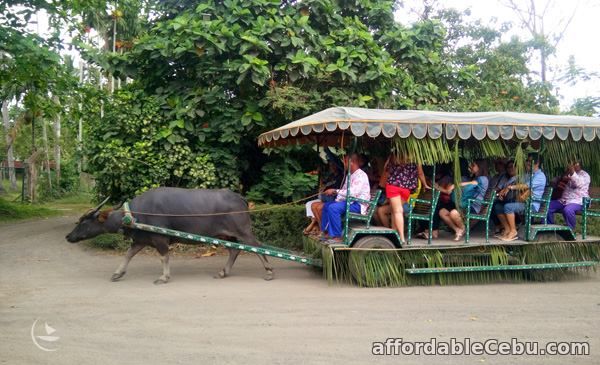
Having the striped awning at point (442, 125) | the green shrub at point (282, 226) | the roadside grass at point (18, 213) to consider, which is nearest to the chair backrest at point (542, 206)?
the striped awning at point (442, 125)

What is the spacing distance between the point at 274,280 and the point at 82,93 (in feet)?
23.6

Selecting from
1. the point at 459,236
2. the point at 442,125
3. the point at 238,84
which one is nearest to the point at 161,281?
the point at 238,84

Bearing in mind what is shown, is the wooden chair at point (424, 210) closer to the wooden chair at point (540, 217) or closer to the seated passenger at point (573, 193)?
the wooden chair at point (540, 217)

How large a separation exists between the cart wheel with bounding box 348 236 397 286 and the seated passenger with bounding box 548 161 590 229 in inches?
116

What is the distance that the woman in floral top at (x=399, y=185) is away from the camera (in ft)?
24.6

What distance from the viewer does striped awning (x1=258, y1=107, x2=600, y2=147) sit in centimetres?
683

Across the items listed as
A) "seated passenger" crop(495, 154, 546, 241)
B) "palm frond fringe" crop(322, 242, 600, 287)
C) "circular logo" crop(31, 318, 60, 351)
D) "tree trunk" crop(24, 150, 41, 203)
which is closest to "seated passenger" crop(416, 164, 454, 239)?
"palm frond fringe" crop(322, 242, 600, 287)

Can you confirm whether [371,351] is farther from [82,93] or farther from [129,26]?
[129,26]

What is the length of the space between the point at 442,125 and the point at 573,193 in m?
2.83

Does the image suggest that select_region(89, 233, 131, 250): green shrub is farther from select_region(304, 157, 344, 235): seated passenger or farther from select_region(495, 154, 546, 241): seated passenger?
select_region(495, 154, 546, 241): seated passenger

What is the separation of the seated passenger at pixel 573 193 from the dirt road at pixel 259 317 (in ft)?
3.45

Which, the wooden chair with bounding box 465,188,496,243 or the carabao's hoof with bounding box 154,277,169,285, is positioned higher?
the wooden chair with bounding box 465,188,496,243

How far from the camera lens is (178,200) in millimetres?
8008

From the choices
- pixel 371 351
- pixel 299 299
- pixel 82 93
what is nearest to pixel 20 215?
pixel 82 93
